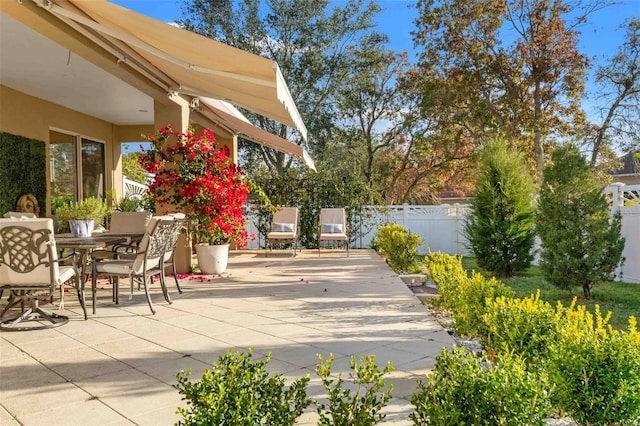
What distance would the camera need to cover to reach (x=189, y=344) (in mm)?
3889

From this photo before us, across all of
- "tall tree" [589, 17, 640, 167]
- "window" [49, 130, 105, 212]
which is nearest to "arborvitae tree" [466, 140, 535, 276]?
"tall tree" [589, 17, 640, 167]

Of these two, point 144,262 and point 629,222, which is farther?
point 629,222

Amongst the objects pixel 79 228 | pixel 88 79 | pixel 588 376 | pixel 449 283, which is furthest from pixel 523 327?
pixel 88 79

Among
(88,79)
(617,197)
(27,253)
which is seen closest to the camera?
(27,253)

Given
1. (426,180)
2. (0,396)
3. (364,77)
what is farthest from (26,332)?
(426,180)

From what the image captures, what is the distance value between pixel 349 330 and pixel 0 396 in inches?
104

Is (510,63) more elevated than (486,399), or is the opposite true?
(510,63)

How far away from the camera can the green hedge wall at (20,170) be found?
8.63 metres

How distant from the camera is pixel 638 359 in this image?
7.13ft

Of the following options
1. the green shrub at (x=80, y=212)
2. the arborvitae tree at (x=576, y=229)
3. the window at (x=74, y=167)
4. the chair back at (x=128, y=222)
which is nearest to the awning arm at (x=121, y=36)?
the chair back at (x=128, y=222)

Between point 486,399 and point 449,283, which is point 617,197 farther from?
point 486,399

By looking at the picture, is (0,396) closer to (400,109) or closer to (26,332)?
(26,332)

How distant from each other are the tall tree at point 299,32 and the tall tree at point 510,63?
2.54 m

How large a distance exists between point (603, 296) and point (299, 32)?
13.3 metres
